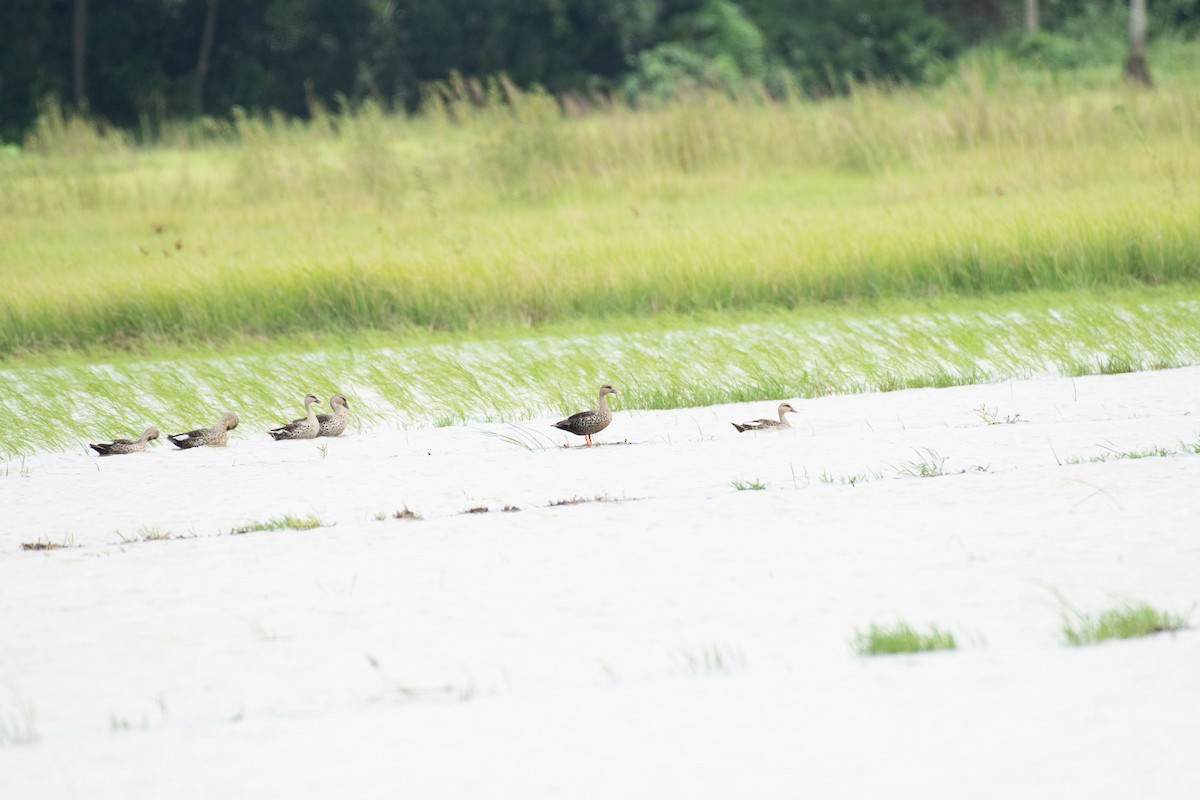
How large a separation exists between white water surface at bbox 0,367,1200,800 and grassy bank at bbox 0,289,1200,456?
0.86 metres

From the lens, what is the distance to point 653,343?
9.29 meters

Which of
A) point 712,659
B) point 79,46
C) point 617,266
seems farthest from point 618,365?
point 79,46

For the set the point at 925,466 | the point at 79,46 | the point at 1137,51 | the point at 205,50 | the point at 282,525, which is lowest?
the point at 1137,51

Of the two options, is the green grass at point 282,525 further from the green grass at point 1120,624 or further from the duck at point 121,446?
the green grass at point 1120,624

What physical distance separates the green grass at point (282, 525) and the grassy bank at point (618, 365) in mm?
1959

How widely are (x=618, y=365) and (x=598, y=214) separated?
14.2 ft

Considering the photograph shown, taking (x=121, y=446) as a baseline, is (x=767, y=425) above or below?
below

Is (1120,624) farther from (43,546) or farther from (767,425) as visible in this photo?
(43,546)

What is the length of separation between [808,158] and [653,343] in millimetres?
6244

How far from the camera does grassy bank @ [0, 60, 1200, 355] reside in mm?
10234

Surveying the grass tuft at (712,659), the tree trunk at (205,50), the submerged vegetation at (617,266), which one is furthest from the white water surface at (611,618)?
the tree trunk at (205,50)

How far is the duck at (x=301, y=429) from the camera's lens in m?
7.36

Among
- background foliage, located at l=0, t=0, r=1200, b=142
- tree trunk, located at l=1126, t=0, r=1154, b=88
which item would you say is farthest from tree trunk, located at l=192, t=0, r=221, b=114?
tree trunk, located at l=1126, t=0, r=1154, b=88

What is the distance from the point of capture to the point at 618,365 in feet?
28.5
